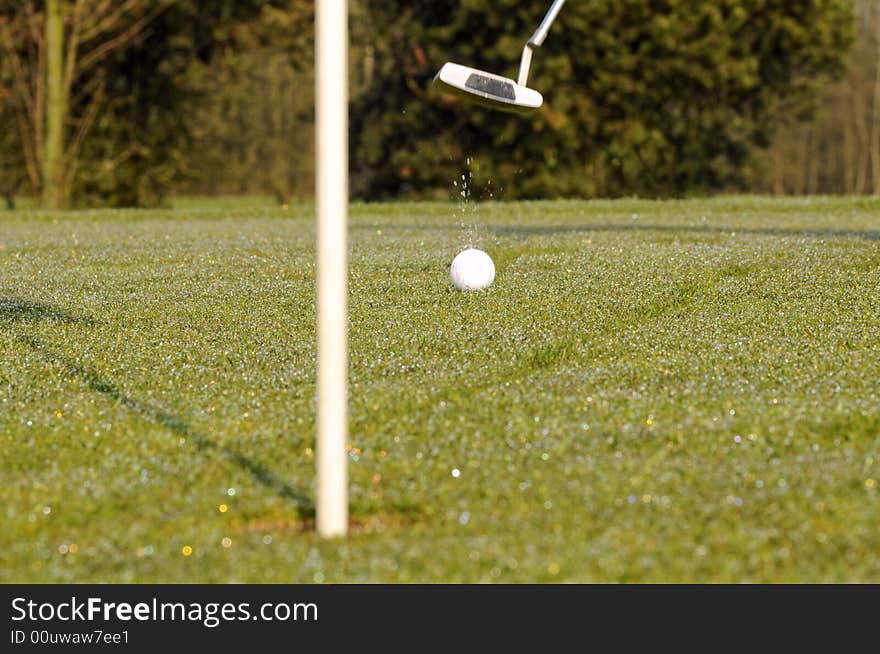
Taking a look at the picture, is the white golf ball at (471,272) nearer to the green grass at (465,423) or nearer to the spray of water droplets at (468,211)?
the green grass at (465,423)

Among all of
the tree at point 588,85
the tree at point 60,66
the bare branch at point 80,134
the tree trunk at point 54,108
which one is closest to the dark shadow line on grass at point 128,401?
the tree trunk at point 54,108

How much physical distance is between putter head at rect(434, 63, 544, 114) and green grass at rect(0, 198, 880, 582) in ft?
4.84

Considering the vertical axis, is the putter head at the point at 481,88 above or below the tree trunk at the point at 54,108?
below

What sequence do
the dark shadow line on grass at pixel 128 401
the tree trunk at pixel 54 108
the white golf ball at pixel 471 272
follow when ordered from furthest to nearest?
the tree trunk at pixel 54 108, the white golf ball at pixel 471 272, the dark shadow line on grass at pixel 128 401

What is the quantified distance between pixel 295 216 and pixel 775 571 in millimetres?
18849

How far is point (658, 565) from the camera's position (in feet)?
12.0

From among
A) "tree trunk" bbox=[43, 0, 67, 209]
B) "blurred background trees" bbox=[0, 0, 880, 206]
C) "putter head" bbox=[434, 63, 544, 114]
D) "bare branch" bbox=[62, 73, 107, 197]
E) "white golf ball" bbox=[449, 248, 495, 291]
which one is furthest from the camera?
"blurred background trees" bbox=[0, 0, 880, 206]

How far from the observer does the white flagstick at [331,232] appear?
378 centimetres

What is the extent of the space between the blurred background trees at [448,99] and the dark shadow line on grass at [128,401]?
24.2 m

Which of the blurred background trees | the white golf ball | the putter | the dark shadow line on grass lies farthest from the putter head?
the blurred background trees

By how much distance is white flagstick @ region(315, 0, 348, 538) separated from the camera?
12.4 feet

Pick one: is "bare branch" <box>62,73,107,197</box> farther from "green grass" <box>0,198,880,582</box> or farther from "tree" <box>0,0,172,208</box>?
"green grass" <box>0,198,880,582</box>
